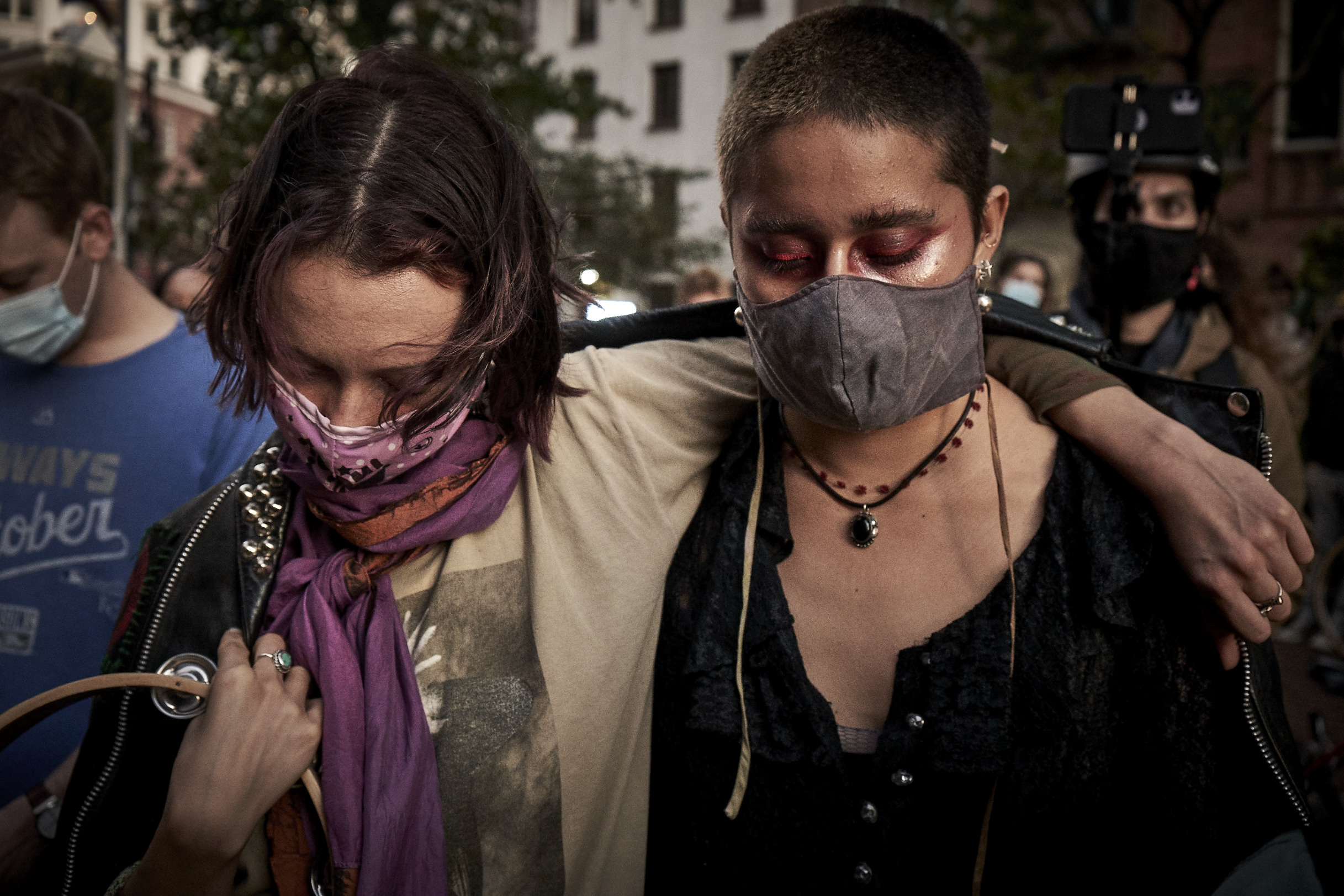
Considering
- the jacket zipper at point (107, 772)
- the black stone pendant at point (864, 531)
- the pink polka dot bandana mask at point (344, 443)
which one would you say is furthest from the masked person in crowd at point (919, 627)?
the jacket zipper at point (107, 772)

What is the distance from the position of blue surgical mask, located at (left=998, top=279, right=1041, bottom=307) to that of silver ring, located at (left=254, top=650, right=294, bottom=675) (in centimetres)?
485

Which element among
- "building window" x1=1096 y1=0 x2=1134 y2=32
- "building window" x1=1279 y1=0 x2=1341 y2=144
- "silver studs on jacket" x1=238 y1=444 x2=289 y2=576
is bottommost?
"silver studs on jacket" x1=238 y1=444 x2=289 y2=576

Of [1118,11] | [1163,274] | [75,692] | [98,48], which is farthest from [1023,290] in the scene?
[98,48]

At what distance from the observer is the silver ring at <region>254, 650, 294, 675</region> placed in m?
1.61

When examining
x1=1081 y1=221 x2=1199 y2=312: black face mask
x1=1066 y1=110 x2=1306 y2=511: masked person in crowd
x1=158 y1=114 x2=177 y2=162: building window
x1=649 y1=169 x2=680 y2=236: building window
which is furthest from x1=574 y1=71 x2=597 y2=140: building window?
x1=158 y1=114 x2=177 y2=162: building window

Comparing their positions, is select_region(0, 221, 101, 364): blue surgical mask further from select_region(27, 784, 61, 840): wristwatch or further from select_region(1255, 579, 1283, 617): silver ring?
select_region(1255, 579, 1283, 617): silver ring

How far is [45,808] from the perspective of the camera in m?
2.10

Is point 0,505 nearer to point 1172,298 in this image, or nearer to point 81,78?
point 1172,298

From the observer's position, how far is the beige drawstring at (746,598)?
1.70 meters

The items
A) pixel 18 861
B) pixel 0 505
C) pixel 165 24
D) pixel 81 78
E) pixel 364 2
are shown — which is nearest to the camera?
pixel 18 861

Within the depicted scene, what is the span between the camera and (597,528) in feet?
5.80

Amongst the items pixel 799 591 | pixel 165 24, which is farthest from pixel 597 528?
pixel 165 24

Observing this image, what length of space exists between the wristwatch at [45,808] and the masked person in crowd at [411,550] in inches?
21.6

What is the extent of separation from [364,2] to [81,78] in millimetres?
11414
